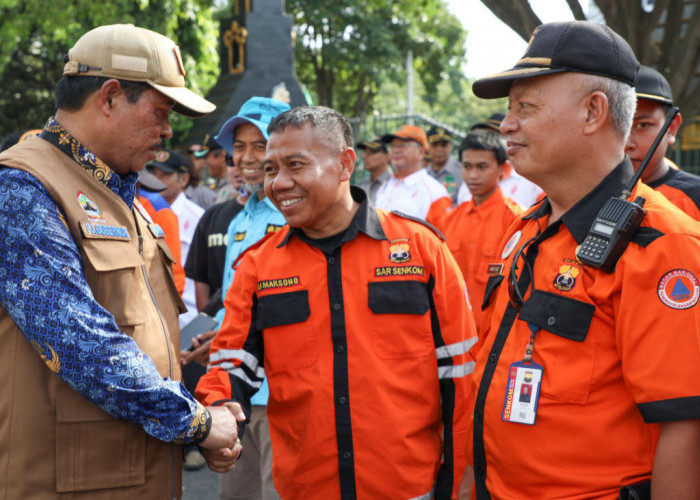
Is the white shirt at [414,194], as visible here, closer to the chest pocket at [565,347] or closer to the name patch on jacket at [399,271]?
the name patch on jacket at [399,271]

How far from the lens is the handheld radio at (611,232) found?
1.88 m

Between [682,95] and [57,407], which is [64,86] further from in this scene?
[682,95]

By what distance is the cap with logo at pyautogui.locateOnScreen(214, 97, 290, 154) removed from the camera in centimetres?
411

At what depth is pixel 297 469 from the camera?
279 centimetres

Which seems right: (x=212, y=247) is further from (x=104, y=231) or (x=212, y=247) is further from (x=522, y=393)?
(x=522, y=393)

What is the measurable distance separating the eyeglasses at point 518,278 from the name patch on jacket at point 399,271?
602 mm

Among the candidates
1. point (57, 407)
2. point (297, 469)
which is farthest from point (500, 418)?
point (57, 407)

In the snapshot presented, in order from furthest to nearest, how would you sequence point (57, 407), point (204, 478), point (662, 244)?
1. point (204, 478)
2. point (57, 407)
3. point (662, 244)

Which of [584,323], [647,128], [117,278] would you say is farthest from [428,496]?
[647,128]

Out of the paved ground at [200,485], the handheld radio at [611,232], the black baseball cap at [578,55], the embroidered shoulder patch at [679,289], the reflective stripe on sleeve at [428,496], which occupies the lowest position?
the paved ground at [200,485]

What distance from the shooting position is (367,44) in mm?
23281

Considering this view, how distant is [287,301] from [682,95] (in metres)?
3.42

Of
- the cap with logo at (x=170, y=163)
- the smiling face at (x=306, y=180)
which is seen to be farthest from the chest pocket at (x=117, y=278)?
the cap with logo at (x=170, y=163)

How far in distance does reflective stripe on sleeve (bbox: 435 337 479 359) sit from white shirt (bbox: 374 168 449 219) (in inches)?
188
